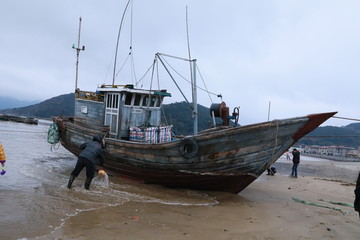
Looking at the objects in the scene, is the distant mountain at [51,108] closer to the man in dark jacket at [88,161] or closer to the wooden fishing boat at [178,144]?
the wooden fishing boat at [178,144]

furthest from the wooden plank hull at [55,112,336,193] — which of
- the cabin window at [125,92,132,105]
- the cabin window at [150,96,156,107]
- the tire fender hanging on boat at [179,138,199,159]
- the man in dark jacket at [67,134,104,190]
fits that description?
the cabin window at [150,96,156,107]

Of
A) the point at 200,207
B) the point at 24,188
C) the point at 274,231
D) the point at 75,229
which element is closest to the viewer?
the point at 75,229

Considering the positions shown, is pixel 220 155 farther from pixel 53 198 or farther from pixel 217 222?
pixel 53 198

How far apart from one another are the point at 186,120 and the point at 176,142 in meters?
67.2

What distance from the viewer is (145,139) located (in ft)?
29.3

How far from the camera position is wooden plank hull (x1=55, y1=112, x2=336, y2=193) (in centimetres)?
660

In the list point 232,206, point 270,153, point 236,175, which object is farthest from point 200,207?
point 270,153

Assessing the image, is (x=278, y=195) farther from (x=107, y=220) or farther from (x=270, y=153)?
(x=107, y=220)

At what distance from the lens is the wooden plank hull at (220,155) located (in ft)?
21.7

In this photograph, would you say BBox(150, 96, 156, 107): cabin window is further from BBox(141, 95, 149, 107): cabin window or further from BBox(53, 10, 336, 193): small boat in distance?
BBox(141, 95, 149, 107): cabin window

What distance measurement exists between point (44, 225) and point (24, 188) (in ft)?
9.64

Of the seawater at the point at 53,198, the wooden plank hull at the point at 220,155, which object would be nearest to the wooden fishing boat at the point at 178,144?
the wooden plank hull at the point at 220,155

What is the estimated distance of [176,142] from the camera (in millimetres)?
7297

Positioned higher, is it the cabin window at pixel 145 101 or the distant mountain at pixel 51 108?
the distant mountain at pixel 51 108
